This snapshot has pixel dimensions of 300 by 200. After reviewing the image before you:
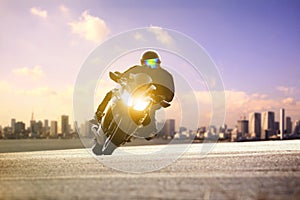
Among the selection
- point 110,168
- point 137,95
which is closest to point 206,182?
point 110,168

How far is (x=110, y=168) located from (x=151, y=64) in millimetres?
2487

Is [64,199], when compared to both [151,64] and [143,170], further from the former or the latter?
[151,64]

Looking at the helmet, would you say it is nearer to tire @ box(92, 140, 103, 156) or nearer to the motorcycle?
the motorcycle

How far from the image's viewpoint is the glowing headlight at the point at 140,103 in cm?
981

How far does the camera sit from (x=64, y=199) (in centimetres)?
531

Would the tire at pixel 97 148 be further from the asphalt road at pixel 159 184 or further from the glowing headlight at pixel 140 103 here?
the asphalt road at pixel 159 184

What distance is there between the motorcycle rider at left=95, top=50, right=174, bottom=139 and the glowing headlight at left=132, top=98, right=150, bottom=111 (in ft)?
0.79

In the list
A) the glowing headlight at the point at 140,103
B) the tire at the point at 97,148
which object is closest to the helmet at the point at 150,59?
the glowing headlight at the point at 140,103

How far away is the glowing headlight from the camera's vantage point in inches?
386

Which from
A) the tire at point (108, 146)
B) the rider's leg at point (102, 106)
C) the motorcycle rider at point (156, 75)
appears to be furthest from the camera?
the rider's leg at point (102, 106)

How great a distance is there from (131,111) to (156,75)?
38.6 inches

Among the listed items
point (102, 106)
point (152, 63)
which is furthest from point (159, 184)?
point (102, 106)

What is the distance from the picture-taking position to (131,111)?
32.5 ft

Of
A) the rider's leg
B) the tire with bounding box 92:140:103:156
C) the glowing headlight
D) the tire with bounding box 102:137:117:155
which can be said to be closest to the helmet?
the glowing headlight
